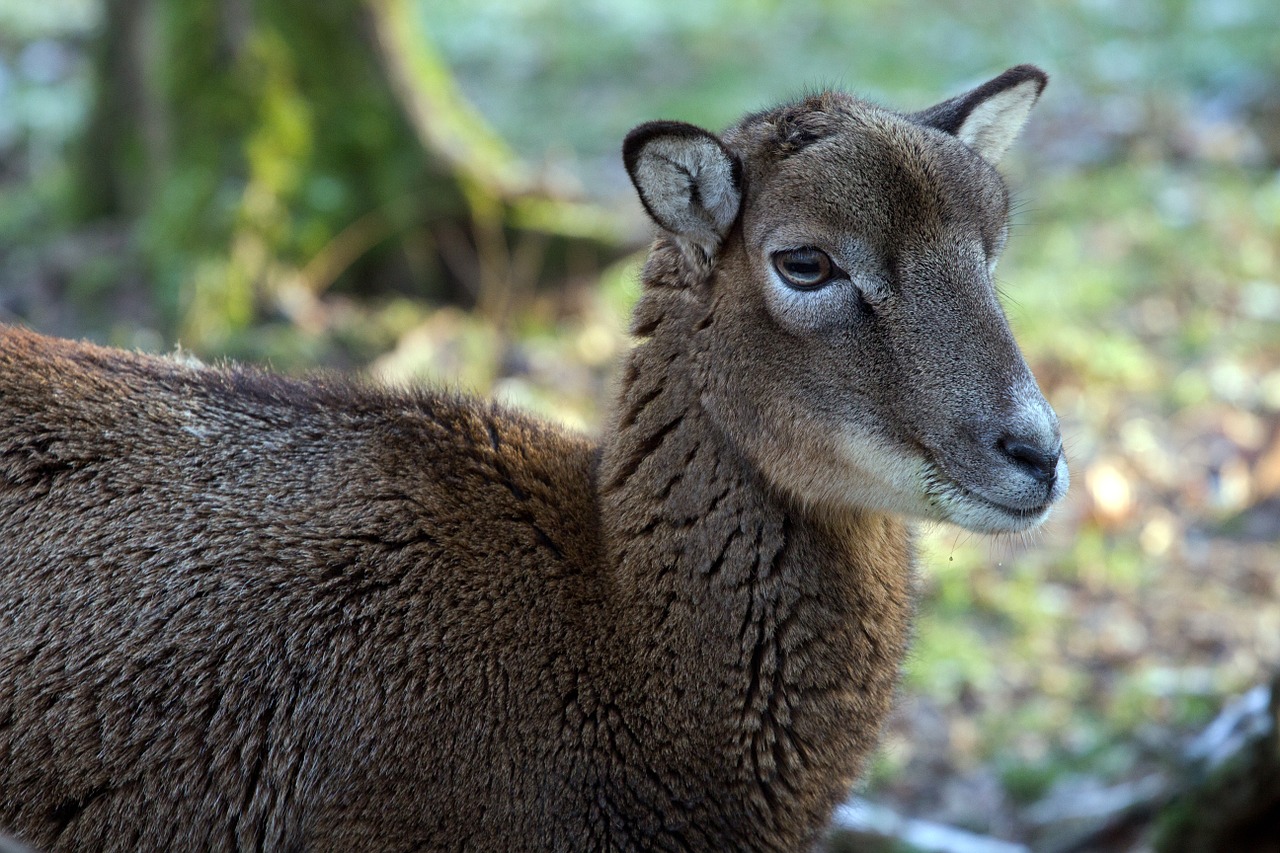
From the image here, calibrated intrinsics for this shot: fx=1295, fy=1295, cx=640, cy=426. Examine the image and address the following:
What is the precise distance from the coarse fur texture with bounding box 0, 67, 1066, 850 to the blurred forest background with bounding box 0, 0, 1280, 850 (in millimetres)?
978

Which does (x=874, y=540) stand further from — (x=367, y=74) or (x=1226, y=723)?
(x=367, y=74)

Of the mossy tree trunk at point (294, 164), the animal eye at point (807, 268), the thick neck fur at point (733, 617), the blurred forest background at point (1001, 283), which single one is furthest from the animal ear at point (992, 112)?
the mossy tree trunk at point (294, 164)

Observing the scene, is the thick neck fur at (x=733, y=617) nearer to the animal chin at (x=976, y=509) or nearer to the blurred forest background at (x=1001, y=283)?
the animal chin at (x=976, y=509)

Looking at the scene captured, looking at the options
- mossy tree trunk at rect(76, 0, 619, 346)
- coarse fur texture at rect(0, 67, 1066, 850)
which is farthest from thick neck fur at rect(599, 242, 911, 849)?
mossy tree trunk at rect(76, 0, 619, 346)

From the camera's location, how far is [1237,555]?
8.44 metres

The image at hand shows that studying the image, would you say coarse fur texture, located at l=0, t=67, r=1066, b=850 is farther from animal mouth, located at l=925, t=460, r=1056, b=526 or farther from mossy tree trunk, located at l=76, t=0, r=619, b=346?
mossy tree trunk, located at l=76, t=0, r=619, b=346

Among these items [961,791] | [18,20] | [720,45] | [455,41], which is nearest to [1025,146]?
[720,45]

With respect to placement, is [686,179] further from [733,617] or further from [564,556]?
[733,617]

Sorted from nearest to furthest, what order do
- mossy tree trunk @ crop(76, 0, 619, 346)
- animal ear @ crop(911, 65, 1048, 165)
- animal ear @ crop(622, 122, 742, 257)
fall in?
animal ear @ crop(622, 122, 742, 257), animal ear @ crop(911, 65, 1048, 165), mossy tree trunk @ crop(76, 0, 619, 346)

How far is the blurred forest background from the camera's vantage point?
7305 mm

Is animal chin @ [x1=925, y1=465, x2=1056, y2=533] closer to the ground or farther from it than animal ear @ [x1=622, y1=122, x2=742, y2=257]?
closer to the ground

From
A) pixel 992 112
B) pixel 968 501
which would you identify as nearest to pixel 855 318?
pixel 968 501

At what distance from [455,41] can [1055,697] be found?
1387cm

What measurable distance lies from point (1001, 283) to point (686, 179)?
3885mm
